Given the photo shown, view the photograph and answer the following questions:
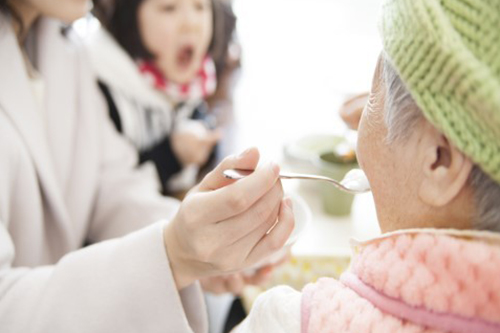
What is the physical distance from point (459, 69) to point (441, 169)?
0.34 feet

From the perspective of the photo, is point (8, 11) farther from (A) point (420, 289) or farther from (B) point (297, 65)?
(B) point (297, 65)

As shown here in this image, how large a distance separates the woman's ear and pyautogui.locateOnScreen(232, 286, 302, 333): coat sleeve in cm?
19

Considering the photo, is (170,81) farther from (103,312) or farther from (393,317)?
(393,317)

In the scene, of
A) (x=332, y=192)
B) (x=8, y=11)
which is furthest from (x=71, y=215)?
(x=332, y=192)

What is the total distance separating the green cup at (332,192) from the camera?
1.03 m

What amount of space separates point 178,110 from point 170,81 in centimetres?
10

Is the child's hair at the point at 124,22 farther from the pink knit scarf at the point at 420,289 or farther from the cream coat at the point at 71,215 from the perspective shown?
the pink knit scarf at the point at 420,289

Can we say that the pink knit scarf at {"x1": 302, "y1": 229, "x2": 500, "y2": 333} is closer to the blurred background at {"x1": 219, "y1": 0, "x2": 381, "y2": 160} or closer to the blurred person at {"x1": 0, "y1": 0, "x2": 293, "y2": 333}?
the blurred person at {"x1": 0, "y1": 0, "x2": 293, "y2": 333}

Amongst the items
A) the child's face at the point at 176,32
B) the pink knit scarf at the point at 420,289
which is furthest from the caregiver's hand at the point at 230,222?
the child's face at the point at 176,32

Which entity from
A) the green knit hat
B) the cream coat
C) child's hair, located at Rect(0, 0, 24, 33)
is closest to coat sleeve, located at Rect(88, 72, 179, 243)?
the cream coat

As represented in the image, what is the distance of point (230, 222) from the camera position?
1.92 ft

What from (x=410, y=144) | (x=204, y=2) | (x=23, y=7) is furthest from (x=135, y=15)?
(x=410, y=144)

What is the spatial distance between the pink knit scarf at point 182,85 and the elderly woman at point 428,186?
1.00 metres

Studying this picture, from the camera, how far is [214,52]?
163cm
